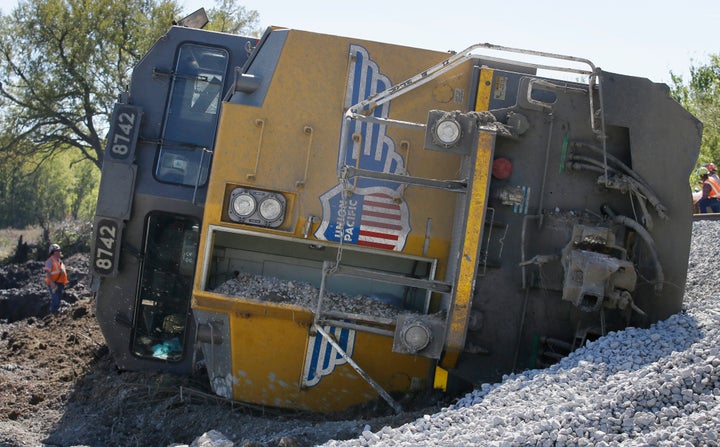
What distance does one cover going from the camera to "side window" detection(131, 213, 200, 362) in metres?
7.78

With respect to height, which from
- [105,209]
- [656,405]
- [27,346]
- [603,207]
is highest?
[603,207]

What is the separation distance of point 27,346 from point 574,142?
6.21 metres

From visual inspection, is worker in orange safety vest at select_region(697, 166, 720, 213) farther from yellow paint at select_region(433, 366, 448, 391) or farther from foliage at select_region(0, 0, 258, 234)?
foliage at select_region(0, 0, 258, 234)

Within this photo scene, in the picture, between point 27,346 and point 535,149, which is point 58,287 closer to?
point 27,346

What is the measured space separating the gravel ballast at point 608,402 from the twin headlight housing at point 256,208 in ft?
5.37

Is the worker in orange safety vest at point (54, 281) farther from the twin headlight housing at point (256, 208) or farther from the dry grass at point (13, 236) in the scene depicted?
the dry grass at point (13, 236)

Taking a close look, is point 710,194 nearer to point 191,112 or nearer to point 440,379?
point 440,379

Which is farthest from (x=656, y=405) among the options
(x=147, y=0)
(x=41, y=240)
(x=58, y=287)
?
(x=147, y=0)

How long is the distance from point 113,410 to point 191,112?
2517mm

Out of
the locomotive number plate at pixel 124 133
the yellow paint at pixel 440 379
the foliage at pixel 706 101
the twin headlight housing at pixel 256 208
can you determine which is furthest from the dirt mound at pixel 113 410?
the foliage at pixel 706 101

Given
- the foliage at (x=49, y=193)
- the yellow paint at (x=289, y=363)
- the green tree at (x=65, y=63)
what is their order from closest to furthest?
the yellow paint at (x=289, y=363), the green tree at (x=65, y=63), the foliage at (x=49, y=193)

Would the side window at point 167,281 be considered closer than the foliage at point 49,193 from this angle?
Yes

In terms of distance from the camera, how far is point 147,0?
23.7 metres

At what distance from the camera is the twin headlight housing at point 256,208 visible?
622 centimetres
